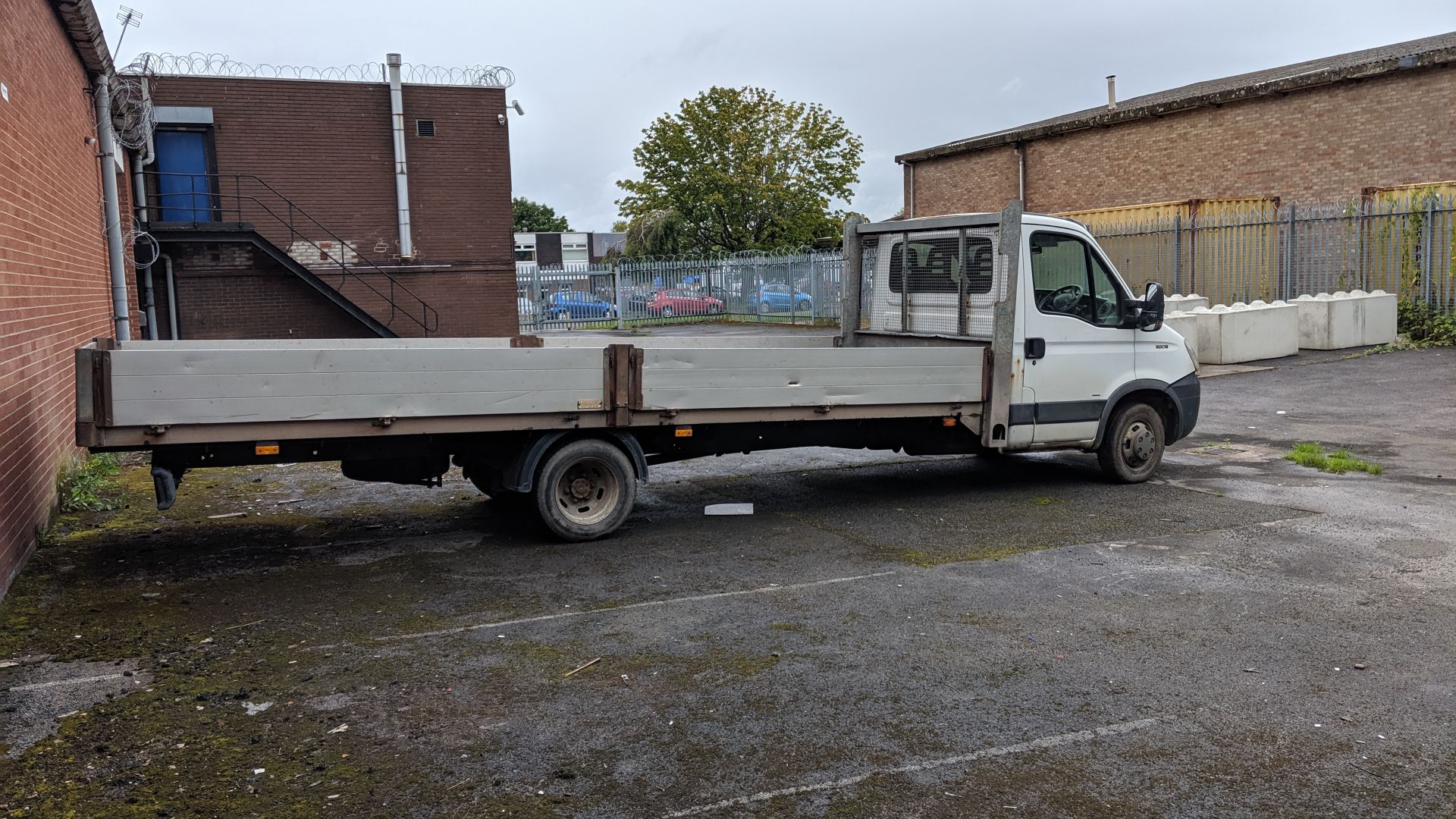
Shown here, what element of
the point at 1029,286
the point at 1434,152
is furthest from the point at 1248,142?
the point at 1029,286

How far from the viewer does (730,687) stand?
16.8ft

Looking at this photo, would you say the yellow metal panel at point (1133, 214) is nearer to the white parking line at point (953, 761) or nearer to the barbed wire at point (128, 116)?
the barbed wire at point (128, 116)

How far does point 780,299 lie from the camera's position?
3669 centimetres

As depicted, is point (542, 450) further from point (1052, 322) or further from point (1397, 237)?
point (1397, 237)

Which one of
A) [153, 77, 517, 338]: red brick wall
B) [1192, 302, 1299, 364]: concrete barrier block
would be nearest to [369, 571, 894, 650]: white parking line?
[1192, 302, 1299, 364]: concrete barrier block

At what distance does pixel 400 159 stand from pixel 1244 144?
1996 cm

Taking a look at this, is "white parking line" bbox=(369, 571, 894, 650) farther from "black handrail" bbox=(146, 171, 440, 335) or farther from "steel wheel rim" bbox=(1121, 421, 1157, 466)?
"black handrail" bbox=(146, 171, 440, 335)

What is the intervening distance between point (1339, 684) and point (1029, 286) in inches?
179

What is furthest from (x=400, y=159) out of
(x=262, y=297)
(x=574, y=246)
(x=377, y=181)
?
(x=574, y=246)

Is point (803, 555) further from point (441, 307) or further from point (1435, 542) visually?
point (441, 307)

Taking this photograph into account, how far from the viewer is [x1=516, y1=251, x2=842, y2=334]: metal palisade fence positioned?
35.1 metres

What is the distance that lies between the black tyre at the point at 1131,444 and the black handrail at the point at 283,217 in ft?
57.9

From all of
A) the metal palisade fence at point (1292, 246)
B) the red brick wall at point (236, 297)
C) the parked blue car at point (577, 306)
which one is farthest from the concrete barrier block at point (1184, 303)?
the parked blue car at point (577, 306)

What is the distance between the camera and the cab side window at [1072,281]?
9188 millimetres
